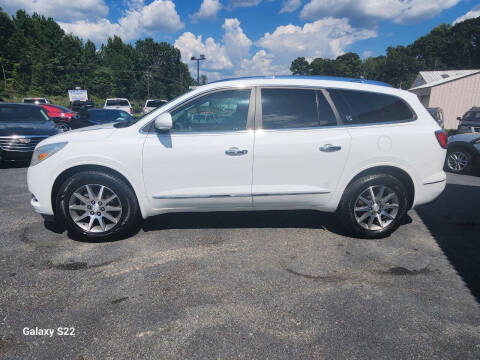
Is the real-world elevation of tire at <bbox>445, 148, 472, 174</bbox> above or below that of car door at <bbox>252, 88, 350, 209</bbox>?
below

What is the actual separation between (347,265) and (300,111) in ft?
5.72

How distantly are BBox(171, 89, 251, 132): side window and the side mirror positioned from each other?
193mm

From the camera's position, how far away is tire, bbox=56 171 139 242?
334cm

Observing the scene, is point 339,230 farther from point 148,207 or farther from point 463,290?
point 148,207

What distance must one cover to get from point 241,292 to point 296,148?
162 cm

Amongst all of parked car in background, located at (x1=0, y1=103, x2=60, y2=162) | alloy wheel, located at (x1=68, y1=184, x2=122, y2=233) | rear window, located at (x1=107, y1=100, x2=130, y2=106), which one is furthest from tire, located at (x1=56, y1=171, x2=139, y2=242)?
rear window, located at (x1=107, y1=100, x2=130, y2=106)

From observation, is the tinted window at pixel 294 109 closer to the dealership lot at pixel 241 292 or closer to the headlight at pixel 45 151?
the dealership lot at pixel 241 292

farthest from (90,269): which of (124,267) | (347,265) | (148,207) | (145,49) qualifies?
(145,49)

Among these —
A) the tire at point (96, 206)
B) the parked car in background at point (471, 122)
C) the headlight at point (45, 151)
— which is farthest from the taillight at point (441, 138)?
the parked car in background at point (471, 122)

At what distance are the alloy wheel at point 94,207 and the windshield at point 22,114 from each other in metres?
6.38

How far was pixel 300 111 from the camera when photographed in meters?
3.43

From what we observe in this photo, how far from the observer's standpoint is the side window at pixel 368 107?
11.4 ft

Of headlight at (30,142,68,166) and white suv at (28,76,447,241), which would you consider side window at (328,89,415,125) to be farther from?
headlight at (30,142,68,166)

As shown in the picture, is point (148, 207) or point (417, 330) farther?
point (148, 207)
